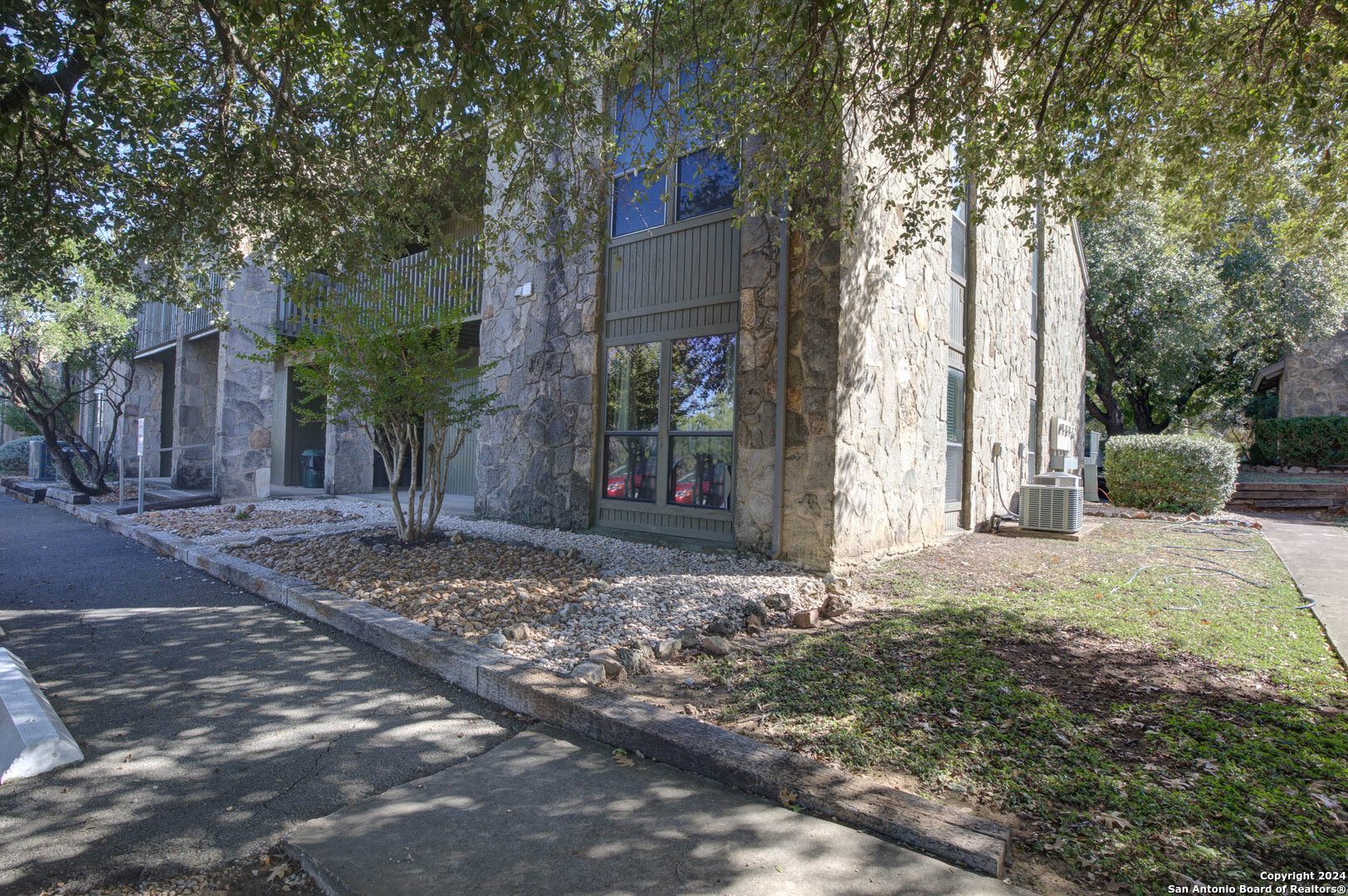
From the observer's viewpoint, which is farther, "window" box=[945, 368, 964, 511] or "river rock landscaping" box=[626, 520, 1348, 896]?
"window" box=[945, 368, 964, 511]

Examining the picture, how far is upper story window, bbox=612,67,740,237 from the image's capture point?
684 cm

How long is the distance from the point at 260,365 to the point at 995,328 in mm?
12123

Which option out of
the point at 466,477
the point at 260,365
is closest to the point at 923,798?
the point at 466,477

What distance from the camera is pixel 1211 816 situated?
2307 millimetres

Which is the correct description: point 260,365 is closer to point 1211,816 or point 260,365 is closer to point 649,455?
point 649,455

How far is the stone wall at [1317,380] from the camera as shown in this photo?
58.4 ft

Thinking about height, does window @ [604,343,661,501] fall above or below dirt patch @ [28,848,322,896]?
above

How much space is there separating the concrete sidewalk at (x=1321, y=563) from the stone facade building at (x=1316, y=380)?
29.1 ft

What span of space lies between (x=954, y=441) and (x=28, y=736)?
847 cm

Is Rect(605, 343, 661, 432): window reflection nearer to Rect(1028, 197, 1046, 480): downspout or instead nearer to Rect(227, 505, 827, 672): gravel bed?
Rect(227, 505, 827, 672): gravel bed

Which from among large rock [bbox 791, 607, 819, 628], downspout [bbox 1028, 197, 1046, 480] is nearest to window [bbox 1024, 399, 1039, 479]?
downspout [bbox 1028, 197, 1046, 480]

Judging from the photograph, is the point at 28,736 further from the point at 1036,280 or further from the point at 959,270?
the point at 1036,280

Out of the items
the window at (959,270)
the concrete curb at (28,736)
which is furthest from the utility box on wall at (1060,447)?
the concrete curb at (28,736)

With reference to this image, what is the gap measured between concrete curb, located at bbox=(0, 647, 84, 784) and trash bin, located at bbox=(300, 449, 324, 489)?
12.6 m
